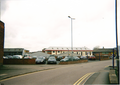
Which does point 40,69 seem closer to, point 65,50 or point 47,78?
point 47,78

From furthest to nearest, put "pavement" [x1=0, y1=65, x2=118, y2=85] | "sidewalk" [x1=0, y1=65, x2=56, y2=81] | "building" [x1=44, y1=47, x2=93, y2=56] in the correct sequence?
"building" [x1=44, y1=47, x2=93, y2=56] → "sidewalk" [x1=0, y1=65, x2=56, y2=81] → "pavement" [x1=0, y1=65, x2=118, y2=85]

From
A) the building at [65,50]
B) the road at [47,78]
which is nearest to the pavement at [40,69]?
the road at [47,78]

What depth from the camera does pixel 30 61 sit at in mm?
24766

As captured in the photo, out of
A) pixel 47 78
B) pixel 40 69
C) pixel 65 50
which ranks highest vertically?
pixel 65 50

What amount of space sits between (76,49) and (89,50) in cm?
857

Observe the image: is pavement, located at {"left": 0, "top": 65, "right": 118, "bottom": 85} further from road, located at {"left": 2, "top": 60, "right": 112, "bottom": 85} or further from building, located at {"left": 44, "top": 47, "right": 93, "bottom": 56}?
building, located at {"left": 44, "top": 47, "right": 93, "bottom": 56}

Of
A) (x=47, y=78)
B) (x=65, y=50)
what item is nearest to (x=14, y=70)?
(x=47, y=78)

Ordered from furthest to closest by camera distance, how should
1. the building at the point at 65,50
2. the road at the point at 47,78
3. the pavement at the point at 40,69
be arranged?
the building at the point at 65,50 → the pavement at the point at 40,69 → the road at the point at 47,78

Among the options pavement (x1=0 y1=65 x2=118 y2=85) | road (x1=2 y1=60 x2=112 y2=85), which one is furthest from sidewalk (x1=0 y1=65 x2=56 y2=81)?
road (x1=2 y1=60 x2=112 y2=85)

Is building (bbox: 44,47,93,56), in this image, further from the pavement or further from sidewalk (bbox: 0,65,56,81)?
the pavement

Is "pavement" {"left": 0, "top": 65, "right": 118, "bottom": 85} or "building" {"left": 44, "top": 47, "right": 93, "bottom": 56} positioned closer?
"pavement" {"left": 0, "top": 65, "right": 118, "bottom": 85}

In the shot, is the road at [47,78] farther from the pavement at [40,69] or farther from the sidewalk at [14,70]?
the sidewalk at [14,70]

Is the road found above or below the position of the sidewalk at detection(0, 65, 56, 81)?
above

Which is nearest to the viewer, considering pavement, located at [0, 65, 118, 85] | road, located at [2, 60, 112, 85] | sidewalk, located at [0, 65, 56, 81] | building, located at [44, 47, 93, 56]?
road, located at [2, 60, 112, 85]
